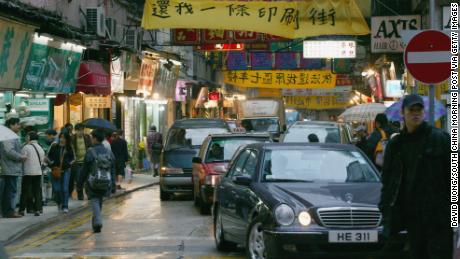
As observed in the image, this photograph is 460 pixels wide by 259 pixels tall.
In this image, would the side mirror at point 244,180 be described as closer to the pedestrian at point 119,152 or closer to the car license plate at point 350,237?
the car license plate at point 350,237

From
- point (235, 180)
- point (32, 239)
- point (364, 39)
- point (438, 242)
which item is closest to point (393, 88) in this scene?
point (364, 39)

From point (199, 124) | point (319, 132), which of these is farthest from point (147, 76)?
point (319, 132)

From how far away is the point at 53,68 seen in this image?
26.5 metres

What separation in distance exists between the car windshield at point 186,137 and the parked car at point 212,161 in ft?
10.4

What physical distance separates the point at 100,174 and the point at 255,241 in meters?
5.85

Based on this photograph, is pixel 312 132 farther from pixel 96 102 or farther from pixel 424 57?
pixel 424 57

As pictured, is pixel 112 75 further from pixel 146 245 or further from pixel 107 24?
pixel 146 245

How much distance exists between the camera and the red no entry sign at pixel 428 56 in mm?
11031

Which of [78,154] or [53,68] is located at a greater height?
[53,68]

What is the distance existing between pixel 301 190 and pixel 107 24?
70.5 feet

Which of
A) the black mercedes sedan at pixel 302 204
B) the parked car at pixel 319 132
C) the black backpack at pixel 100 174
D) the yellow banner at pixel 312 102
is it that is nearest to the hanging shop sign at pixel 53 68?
the parked car at pixel 319 132

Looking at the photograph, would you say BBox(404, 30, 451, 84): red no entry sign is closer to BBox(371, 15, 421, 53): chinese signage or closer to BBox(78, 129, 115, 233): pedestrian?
BBox(78, 129, 115, 233): pedestrian

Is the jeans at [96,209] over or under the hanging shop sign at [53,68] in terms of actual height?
under

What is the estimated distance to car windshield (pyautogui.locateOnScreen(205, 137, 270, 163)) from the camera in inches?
819
